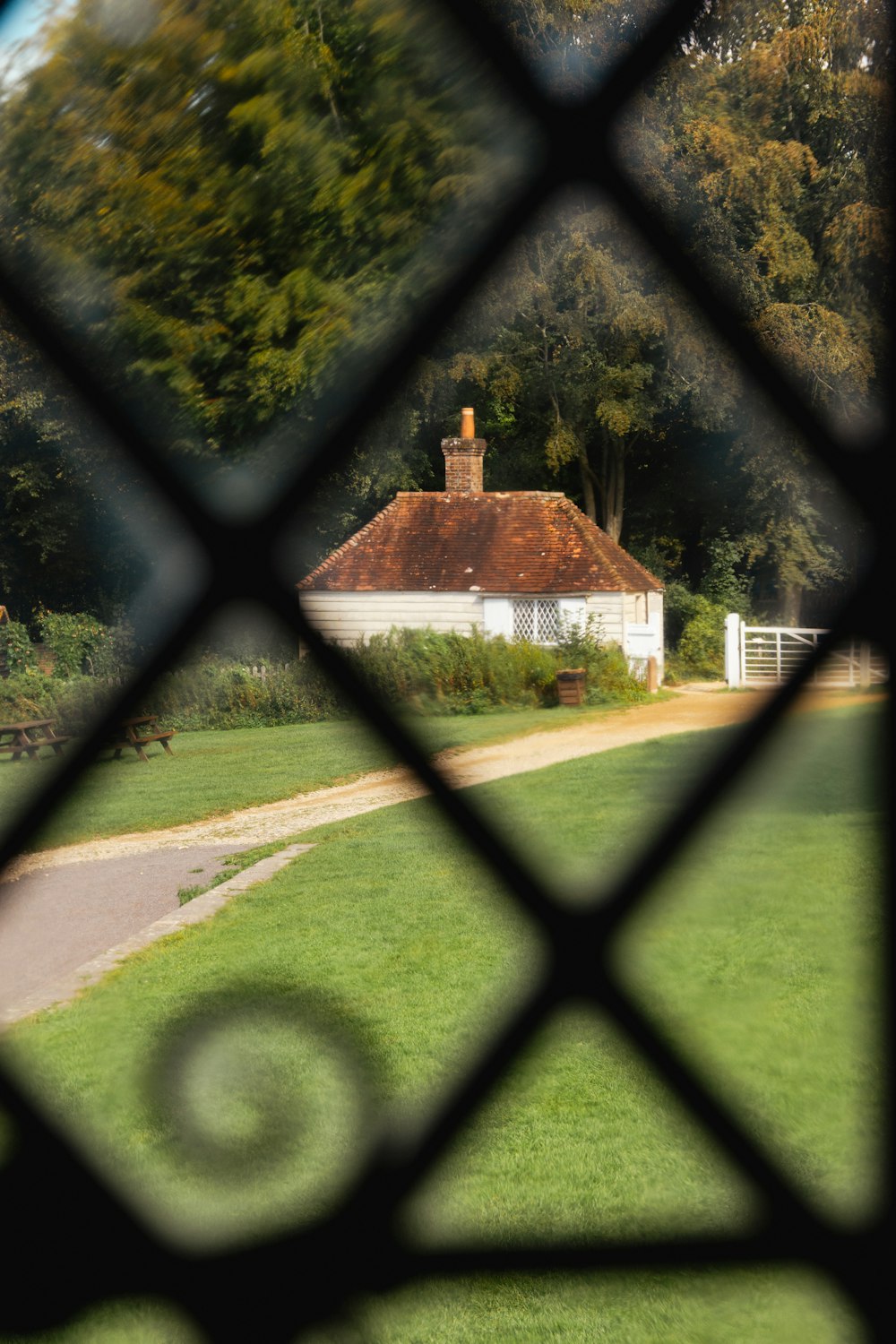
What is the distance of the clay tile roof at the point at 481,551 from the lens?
2.07 ft

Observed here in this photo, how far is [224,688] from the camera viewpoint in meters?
0.76

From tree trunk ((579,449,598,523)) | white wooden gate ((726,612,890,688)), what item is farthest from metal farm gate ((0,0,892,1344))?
tree trunk ((579,449,598,523))

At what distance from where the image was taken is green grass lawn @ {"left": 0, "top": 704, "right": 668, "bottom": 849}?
2.48 feet

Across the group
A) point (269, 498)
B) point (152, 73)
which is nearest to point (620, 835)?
point (269, 498)

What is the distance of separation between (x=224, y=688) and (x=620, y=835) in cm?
29

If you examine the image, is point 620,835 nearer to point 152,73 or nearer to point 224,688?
point 224,688

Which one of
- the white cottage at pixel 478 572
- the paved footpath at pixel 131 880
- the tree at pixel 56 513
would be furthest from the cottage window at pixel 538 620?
the tree at pixel 56 513

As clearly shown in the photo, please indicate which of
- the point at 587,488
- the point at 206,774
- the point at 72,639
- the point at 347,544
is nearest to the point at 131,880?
the point at 206,774

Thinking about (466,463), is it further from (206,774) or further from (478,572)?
(206,774)

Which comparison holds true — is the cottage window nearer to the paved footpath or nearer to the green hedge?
the green hedge

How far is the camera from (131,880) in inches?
34.0

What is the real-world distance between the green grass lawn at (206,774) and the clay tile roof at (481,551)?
10 cm

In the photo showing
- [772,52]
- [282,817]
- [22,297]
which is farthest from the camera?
[282,817]

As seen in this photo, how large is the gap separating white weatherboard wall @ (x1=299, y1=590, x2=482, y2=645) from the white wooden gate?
0.49ft
